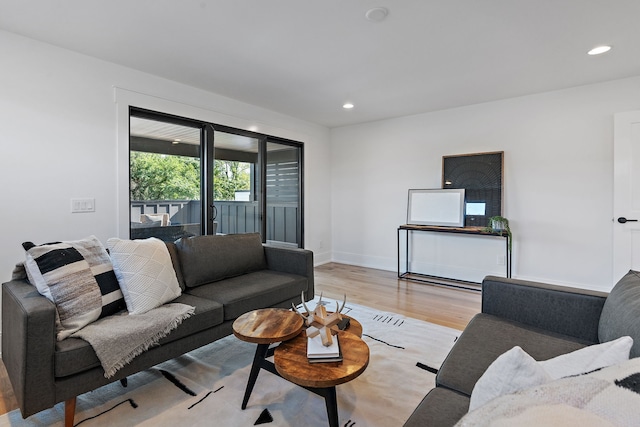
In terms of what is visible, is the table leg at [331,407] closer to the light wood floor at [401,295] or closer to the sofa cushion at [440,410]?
the sofa cushion at [440,410]

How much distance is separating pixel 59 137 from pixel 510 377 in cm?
344

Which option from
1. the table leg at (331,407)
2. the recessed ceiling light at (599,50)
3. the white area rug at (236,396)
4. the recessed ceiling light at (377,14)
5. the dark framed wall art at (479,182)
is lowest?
the white area rug at (236,396)

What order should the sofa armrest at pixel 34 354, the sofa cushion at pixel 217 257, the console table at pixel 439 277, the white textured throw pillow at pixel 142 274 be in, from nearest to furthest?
1. the sofa armrest at pixel 34 354
2. the white textured throw pillow at pixel 142 274
3. the sofa cushion at pixel 217 257
4. the console table at pixel 439 277

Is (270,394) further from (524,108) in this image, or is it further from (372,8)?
(524,108)

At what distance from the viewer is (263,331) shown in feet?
5.57

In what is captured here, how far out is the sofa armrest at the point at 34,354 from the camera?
144 cm

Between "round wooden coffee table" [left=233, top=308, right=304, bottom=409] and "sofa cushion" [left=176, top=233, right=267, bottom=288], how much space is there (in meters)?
Answer: 0.89

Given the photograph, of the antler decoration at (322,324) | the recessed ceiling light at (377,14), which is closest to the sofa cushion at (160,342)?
the antler decoration at (322,324)

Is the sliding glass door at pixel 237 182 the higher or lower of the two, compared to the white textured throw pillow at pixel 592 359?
higher

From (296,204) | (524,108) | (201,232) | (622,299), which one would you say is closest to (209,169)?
(201,232)

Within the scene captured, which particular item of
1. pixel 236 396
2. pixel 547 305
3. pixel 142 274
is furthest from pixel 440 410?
pixel 142 274

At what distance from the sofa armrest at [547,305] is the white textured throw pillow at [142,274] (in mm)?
2114

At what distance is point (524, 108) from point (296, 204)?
11.2 ft

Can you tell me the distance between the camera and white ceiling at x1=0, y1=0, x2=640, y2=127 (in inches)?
83.0
